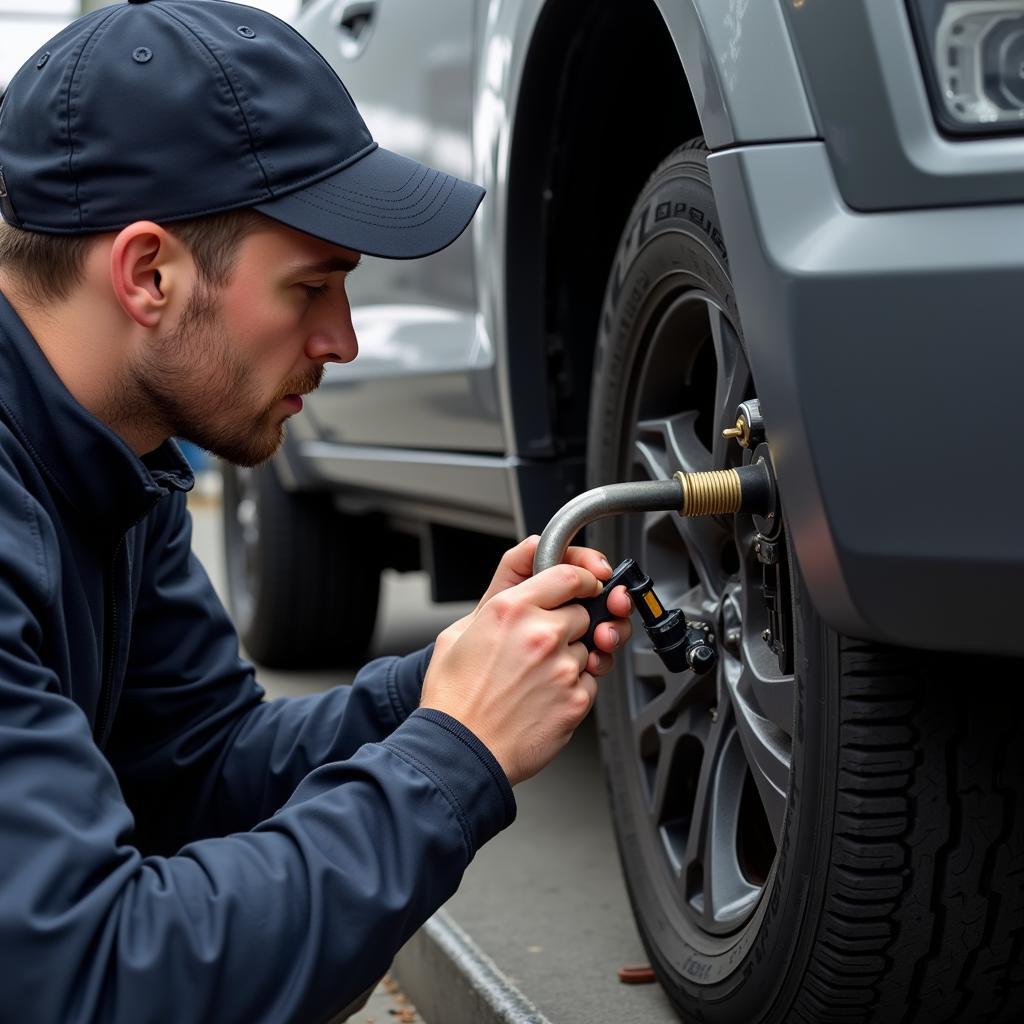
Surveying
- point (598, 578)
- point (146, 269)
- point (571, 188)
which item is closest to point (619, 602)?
point (598, 578)

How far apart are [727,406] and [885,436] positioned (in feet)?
1.18

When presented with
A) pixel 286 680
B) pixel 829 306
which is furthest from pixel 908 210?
pixel 286 680

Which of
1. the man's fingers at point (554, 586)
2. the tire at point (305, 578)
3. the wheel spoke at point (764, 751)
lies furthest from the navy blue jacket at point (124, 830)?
the tire at point (305, 578)

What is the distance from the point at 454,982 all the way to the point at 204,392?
0.90 meters

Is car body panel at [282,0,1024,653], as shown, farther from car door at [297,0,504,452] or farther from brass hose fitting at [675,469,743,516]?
car door at [297,0,504,452]

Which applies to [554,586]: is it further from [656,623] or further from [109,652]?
[109,652]

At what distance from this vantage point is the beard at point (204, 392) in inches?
51.3

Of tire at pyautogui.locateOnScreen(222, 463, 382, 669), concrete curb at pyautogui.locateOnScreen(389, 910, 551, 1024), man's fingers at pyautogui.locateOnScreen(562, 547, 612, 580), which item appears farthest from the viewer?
tire at pyautogui.locateOnScreen(222, 463, 382, 669)

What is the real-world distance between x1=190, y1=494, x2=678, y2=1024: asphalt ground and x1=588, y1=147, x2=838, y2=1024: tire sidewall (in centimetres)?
11

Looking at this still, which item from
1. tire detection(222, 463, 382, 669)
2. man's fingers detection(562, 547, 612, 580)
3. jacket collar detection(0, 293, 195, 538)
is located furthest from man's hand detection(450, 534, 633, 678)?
tire detection(222, 463, 382, 669)

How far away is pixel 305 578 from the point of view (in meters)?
3.71

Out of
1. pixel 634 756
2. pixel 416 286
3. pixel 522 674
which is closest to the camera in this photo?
pixel 522 674

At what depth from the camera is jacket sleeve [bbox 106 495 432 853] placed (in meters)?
1.70

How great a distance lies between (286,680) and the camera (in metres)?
3.85
